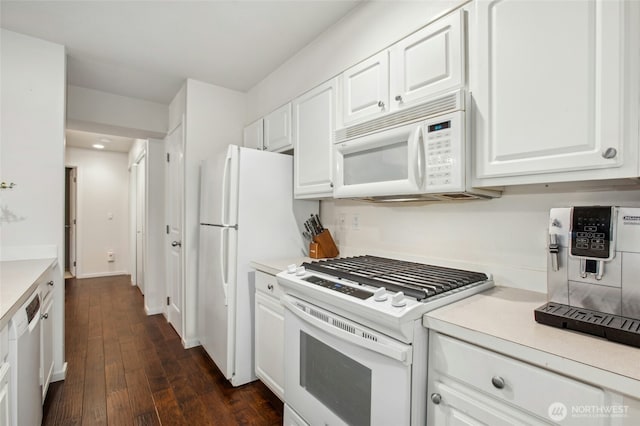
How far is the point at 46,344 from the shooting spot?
1961mm

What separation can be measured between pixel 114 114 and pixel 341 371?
11.6ft

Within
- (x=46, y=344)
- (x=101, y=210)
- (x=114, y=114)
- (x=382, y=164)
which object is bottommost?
(x=46, y=344)

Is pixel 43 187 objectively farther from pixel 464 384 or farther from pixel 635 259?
pixel 635 259

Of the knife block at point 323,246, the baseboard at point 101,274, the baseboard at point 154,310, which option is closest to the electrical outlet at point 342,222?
the knife block at point 323,246

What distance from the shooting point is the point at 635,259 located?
0.91 meters

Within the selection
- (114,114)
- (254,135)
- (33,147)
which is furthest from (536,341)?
(114,114)

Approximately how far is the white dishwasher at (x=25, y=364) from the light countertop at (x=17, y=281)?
64 mm

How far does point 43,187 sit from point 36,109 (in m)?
0.57

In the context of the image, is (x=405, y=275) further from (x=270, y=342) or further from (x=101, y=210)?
(x=101, y=210)

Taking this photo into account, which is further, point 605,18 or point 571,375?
point 605,18

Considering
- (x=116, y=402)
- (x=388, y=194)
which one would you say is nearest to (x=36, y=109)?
(x=116, y=402)

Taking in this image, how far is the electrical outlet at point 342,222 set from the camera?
2.30 m

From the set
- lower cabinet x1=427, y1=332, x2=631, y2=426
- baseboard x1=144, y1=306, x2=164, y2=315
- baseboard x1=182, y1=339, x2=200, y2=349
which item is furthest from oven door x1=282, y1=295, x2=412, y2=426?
baseboard x1=144, y1=306, x2=164, y2=315

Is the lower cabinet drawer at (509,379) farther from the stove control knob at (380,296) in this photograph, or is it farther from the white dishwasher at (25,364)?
the white dishwasher at (25,364)
